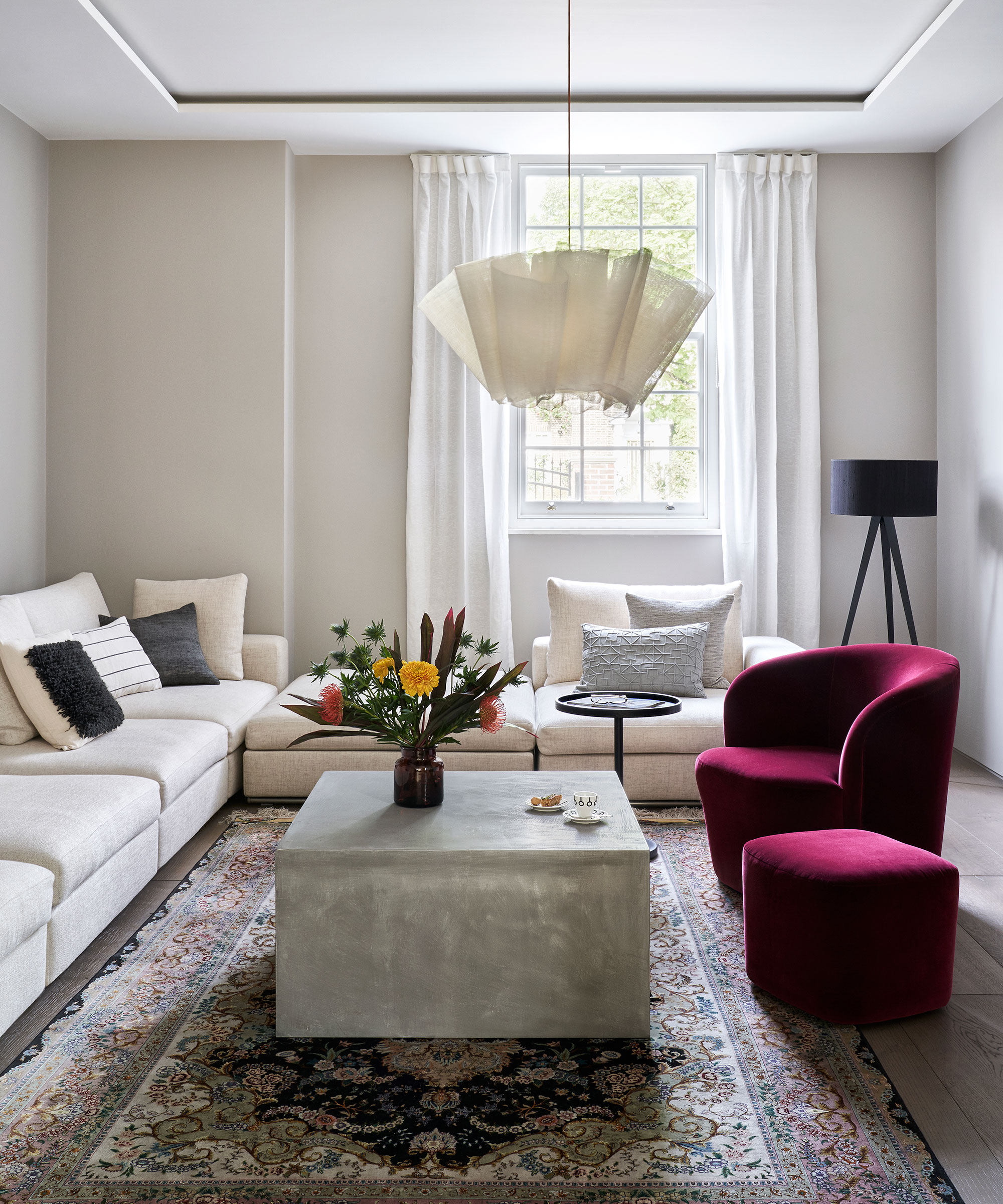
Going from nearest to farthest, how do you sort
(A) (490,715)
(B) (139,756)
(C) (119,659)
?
(A) (490,715) < (B) (139,756) < (C) (119,659)

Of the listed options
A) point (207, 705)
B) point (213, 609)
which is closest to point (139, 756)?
point (207, 705)

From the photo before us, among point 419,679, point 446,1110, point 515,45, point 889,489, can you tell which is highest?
point 515,45

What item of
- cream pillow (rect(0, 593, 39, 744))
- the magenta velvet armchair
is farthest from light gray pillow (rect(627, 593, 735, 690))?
cream pillow (rect(0, 593, 39, 744))

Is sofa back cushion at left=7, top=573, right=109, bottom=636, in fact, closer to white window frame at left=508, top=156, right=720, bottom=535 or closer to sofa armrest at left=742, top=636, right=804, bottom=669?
white window frame at left=508, top=156, right=720, bottom=535

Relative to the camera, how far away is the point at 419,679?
2.50 metres

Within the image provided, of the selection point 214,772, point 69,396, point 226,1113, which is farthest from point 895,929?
point 69,396

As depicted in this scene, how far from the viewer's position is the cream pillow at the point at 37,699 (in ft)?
11.3

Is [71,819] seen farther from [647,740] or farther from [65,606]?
[647,740]

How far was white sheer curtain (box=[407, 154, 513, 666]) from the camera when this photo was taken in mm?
5156

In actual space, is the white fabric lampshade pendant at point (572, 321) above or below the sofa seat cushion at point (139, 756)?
above

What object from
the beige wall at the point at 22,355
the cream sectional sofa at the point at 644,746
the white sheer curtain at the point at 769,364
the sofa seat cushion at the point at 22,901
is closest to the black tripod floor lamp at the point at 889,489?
the white sheer curtain at the point at 769,364

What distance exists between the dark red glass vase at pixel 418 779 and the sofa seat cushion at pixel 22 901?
890mm

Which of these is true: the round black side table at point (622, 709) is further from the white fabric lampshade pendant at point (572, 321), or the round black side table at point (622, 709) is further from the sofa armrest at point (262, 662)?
the sofa armrest at point (262, 662)

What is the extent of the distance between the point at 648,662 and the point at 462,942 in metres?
2.25
